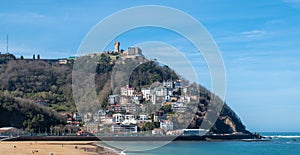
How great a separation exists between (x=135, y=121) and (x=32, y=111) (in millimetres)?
14024

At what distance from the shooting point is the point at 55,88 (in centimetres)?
9281

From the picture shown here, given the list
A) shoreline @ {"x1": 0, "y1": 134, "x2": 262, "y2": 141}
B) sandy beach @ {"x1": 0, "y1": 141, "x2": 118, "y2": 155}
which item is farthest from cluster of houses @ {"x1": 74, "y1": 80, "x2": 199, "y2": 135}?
sandy beach @ {"x1": 0, "y1": 141, "x2": 118, "y2": 155}

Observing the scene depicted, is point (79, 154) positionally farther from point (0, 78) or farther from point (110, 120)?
point (0, 78)

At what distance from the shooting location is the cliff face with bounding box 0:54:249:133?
71375 millimetres

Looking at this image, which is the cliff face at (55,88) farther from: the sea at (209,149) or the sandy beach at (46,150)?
the sandy beach at (46,150)

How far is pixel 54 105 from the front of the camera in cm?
8506

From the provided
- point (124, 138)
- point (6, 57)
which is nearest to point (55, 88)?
point (6, 57)

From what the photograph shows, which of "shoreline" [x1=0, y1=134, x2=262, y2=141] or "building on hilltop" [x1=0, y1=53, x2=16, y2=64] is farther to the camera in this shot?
"building on hilltop" [x1=0, y1=53, x2=16, y2=64]

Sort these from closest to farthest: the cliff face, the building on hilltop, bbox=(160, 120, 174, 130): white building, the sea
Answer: the sea
the cliff face
bbox=(160, 120, 174, 130): white building
the building on hilltop

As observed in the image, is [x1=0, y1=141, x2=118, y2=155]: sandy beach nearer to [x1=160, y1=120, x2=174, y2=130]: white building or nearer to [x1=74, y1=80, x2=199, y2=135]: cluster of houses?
[x1=74, y1=80, x2=199, y2=135]: cluster of houses

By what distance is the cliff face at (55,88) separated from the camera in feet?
234

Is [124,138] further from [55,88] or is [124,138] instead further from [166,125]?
[55,88]

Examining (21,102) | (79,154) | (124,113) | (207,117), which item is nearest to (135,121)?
(124,113)

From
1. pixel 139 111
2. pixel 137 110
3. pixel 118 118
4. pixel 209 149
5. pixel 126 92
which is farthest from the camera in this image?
pixel 118 118
